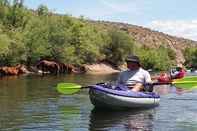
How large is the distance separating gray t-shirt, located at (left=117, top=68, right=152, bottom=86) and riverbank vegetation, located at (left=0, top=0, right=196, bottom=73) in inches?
1872

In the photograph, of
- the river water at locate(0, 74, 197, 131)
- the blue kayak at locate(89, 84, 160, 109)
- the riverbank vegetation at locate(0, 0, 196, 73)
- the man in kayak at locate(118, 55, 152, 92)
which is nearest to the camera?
the river water at locate(0, 74, 197, 131)

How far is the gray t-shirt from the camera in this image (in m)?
23.5

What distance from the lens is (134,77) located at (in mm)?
23438

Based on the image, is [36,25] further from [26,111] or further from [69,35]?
[26,111]

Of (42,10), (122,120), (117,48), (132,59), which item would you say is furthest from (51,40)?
(122,120)

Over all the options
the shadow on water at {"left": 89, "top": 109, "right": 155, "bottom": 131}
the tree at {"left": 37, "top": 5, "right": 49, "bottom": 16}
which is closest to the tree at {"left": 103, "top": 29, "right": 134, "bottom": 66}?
the tree at {"left": 37, "top": 5, "right": 49, "bottom": 16}

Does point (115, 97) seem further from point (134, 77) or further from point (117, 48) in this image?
point (117, 48)

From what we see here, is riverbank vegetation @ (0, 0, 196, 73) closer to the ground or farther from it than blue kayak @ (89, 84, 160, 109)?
farther from it

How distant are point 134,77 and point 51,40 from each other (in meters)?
71.4

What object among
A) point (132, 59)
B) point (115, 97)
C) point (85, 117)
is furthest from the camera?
point (115, 97)

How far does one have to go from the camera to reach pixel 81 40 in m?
100

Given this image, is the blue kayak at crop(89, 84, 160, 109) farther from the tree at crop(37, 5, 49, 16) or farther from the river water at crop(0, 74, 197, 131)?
the tree at crop(37, 5, 49, 16)

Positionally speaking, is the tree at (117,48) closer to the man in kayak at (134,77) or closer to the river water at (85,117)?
the river water at (85,117)

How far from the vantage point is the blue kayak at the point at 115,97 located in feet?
74.7
